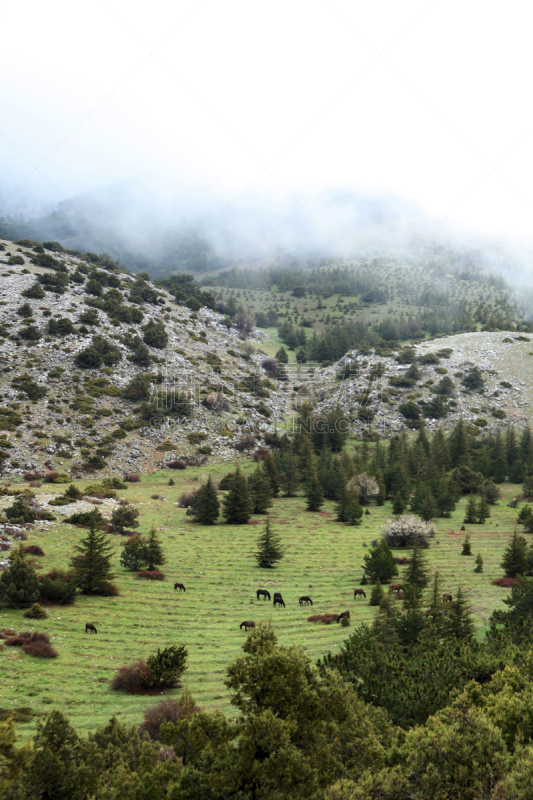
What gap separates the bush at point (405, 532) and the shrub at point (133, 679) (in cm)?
3275

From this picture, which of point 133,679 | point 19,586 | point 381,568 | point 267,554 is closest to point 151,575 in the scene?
point 267,554

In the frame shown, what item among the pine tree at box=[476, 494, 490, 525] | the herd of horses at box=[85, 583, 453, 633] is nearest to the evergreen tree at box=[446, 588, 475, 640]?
the herd of horses at box=[85, 583, 453, 633]

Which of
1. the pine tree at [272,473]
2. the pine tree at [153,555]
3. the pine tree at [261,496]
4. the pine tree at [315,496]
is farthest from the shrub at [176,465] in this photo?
the pine tree at [153,555]

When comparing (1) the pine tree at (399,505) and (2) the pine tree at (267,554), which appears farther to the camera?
(1) the pine tree at (399,505)

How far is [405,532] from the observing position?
4744 centimetres

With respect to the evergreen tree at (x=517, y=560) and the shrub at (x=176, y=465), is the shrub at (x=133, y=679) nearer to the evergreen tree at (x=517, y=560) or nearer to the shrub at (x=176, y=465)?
the evergreen tree at (x=517, y=560)

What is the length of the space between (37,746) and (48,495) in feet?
128

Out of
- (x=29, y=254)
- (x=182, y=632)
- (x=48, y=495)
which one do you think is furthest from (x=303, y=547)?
(x=29, y=254)

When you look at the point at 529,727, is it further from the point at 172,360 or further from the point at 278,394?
the point at 278,394

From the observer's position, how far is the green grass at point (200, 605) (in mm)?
19562

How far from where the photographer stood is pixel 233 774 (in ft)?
29.6

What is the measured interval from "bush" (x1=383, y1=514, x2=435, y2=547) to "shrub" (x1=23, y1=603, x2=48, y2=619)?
33.9 m

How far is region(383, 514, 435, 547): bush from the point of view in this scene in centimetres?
4709

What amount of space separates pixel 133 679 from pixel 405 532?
111 ft
